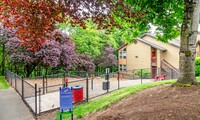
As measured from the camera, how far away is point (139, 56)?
29.1 meters

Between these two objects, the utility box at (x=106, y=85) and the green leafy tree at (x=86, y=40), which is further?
the green leafy tree at (x=86, y=40)

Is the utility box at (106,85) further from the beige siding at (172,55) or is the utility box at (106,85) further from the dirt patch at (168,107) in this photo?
the beige siding at (172,55)

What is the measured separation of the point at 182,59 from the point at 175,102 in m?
1.59

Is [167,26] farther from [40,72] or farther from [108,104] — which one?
[40,72]

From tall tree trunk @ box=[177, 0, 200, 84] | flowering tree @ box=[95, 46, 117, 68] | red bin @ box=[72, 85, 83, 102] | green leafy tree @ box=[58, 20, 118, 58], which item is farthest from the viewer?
flowering tree @ box=[95, 46, 117, 68]

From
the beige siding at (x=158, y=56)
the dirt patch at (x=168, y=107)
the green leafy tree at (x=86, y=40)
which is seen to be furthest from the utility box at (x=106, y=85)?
the beige siding at (x=158, y=56)

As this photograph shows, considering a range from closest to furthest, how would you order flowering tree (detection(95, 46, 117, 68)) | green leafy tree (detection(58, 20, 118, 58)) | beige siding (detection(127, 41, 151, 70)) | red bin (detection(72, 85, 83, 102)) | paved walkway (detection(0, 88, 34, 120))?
paved walkway (detection(0, 88, 34, 120)), red bin (detection(72, 85, 83, 102)), beige siding (detection(127, 41, 151, 70)), green leafy tree (detection(58, 20, 118, 58)), flowering tree (detection(95, 46, 117, 68))

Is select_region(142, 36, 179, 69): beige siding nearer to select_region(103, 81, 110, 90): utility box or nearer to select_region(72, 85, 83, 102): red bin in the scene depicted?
select_region(103, 81, 110, 90): utility box

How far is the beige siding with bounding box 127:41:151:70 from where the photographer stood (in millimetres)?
27844

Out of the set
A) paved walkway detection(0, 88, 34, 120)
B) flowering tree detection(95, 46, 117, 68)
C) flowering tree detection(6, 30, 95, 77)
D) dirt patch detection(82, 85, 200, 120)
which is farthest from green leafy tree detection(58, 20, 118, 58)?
dirt patch detection(82, 85, 200, 120)

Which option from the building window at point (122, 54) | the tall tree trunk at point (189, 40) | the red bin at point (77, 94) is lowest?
the red bin at point (77, 94)

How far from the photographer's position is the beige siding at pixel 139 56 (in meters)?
27.8

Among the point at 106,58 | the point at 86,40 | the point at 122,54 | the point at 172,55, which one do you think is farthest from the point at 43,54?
the point at 172,55

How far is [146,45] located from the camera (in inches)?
1096
